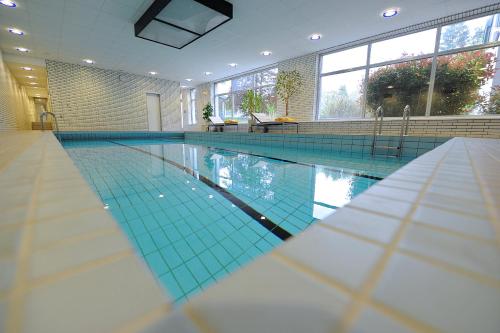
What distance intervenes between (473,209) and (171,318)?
703 mm

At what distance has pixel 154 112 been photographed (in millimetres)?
10727

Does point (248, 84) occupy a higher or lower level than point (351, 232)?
higher

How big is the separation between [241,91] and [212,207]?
8.92m

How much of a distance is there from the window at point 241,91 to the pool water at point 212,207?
19.6ft

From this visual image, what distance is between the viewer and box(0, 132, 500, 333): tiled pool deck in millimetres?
216

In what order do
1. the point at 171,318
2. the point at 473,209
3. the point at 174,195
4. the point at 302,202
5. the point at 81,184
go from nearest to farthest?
the point at 171,318 → the point at 473,209 → the point at 81,184 → the point at 302,202 → the point at 174,195

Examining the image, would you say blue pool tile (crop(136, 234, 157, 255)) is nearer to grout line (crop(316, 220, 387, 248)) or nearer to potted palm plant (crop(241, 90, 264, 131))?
grout line (crop(316, 220, 387, 248))

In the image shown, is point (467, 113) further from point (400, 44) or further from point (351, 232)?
point (351, 232)

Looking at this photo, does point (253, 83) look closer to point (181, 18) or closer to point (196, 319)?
point (181, 18)

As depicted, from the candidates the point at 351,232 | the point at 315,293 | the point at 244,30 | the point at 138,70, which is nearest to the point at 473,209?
the point at 351,232

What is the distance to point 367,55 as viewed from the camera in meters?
6.04

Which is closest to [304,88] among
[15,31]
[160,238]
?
[160,238]

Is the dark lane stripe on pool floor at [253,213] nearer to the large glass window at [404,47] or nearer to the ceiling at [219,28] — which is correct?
the ceiling at [219,28]

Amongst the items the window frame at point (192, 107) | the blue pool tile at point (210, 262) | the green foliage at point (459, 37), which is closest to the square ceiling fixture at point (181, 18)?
the blue pool tile at point (210, 262)
